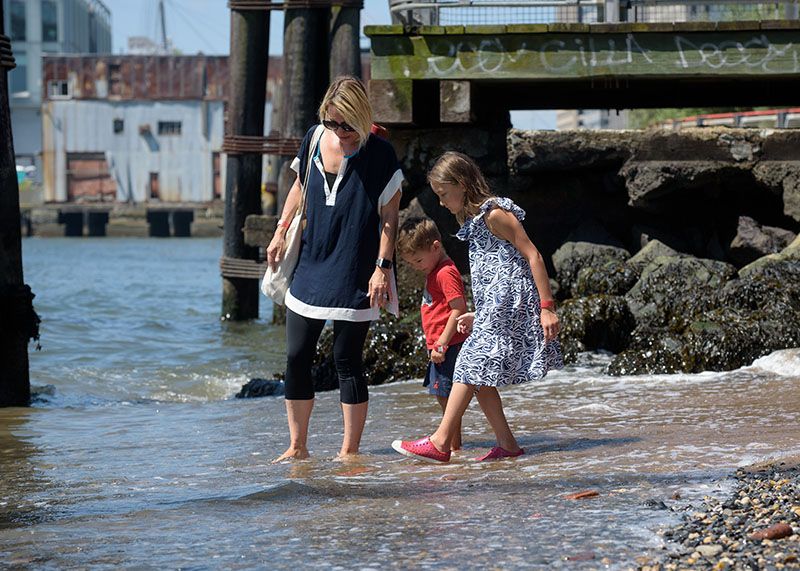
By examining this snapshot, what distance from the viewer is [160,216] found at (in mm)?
67062

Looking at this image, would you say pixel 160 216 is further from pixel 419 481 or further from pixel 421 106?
pixel 419 481

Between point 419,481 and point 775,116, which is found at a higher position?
point 775,116

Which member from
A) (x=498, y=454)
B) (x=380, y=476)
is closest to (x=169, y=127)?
(x=498, y=454)

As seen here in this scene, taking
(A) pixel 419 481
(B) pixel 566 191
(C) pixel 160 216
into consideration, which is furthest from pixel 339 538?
(C) pixel 160 216

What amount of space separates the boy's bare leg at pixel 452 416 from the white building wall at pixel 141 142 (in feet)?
208

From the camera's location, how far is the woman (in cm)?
561

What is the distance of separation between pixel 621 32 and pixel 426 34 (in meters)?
1.54

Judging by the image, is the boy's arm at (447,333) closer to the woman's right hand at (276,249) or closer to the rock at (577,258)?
the woman's right hand at (276,249)

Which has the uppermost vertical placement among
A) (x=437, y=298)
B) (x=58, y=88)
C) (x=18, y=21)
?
(x=18, y=21)

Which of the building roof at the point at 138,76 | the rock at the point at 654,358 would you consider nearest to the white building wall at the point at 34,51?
the building roof at the point at 138,76

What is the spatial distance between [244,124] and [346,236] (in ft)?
30.1

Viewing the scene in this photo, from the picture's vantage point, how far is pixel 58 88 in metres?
69.3

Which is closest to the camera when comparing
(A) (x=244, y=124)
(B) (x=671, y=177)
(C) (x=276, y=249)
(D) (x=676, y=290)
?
(C) (x=276, y=249)

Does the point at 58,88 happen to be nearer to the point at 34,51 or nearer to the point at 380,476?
the point at 34,51
